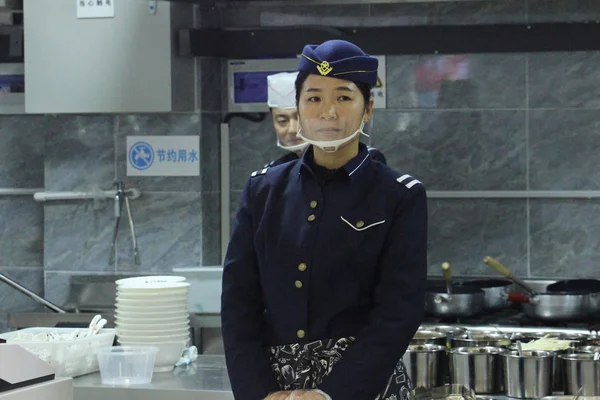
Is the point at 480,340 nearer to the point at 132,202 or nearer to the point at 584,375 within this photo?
the point at 584,375

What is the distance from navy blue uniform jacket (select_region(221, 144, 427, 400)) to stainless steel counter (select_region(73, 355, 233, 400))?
2.17 ft

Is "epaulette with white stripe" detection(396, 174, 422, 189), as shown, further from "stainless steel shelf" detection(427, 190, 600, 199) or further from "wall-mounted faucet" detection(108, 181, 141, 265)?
"wall-mounted faucet" detection(108, 181, 141, 265)

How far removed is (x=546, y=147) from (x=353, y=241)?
290cm

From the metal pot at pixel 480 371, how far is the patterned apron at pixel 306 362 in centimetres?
99

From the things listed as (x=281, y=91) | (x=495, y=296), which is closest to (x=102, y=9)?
(x=281, y=91)

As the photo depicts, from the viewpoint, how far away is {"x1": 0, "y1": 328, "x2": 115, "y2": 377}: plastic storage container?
2.90m

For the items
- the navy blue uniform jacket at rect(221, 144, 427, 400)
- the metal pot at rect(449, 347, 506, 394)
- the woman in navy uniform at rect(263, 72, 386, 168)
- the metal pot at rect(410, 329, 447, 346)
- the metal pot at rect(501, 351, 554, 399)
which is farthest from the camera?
the woman in navy uniform at rect(263, 72, 386, 168)

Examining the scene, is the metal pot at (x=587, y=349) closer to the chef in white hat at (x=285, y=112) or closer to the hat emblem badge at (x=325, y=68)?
the chef in white hat at (x=285, y=112)

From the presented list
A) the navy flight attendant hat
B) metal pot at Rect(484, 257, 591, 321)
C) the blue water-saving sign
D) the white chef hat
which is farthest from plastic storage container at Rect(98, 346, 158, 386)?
the blue water-saving sign

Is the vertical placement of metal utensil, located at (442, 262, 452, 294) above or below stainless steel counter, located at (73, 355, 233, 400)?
above

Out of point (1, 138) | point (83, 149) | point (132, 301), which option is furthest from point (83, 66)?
point (132, 301)

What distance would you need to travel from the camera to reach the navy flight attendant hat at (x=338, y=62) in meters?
2.10

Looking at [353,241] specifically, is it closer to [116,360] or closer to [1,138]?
[116,360]

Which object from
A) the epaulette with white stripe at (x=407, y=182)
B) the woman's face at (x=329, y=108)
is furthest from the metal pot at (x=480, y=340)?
the woman's face at (x=329, y=108)
